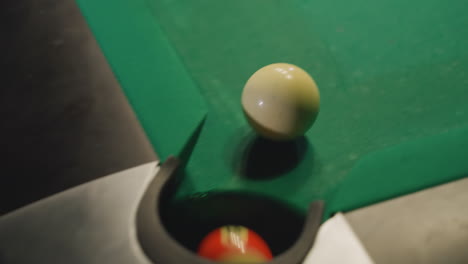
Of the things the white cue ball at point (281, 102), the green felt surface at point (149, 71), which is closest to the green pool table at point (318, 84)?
the green felt surface at point (149, 71)

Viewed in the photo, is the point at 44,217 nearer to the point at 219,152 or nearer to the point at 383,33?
the point at 219,152

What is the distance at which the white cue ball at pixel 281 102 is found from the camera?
117 centimetres

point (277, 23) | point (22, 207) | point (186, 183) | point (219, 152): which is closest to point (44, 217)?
point (22, 207)

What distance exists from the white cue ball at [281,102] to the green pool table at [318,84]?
0.12 metres

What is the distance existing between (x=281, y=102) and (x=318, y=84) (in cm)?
35

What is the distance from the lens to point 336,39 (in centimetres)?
164

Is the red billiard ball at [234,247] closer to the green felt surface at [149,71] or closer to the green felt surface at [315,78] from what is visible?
the green felt surface at [315,78]

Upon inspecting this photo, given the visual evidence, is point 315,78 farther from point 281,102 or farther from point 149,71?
point 149,71

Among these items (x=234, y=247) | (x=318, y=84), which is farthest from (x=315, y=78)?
(x=234, y=247)

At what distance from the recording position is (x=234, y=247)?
42.5 inches

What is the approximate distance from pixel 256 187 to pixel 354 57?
0.73 m

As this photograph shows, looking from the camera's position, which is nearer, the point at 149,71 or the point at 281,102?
the point at 281,102

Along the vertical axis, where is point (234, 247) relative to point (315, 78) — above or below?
below

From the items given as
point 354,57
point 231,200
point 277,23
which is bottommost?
point 231,200
